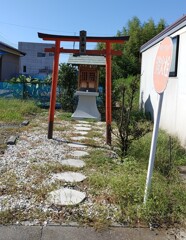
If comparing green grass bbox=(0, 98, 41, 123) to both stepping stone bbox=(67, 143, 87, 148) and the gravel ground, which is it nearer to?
the gravel ground

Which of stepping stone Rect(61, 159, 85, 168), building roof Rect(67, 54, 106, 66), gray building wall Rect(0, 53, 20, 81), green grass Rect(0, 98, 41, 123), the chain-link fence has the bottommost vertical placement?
stepping stone Rect(61, 159, 85, 168)

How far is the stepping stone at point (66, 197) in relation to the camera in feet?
11.8

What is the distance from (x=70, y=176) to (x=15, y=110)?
24.5ft

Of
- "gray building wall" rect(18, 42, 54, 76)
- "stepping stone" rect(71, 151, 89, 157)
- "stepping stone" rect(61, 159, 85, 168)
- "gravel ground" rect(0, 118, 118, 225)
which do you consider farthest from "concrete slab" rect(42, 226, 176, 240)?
"gray building wall" rect(18, 42, 54, 76)

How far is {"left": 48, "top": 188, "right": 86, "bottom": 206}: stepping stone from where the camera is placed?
360 cm

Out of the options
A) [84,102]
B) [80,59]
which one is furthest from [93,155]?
[80,59]

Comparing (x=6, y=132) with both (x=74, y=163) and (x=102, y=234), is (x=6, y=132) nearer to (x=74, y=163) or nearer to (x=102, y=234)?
(x=74, y=163)

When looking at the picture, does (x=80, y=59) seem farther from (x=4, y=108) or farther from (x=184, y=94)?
(x=184, y=94)

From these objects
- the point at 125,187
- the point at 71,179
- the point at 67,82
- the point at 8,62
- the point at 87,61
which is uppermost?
the point at 8,62

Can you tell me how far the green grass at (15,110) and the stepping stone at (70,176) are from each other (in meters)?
5.55

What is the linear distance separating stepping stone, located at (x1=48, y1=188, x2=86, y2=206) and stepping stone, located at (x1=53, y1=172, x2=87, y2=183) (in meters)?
0.38

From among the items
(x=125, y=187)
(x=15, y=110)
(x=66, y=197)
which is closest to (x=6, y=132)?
(x=15, y=110)

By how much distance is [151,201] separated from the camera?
344cm

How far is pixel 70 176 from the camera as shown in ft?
14.9
